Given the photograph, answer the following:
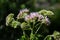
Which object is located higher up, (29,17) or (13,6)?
(13,6)

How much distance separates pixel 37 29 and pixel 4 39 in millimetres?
1778

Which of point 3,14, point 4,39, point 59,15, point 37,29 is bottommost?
point 37,29

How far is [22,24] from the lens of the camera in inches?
103

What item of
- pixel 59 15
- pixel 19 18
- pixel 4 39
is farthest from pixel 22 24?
pixel 59 15

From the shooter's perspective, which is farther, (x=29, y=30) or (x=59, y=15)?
(x=59, y=15)

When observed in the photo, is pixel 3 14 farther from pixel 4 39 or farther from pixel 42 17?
pixel 42 17

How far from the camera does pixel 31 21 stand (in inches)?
99.7

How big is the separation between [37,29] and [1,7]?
1962 mm

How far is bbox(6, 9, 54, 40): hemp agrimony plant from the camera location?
2.54 meters

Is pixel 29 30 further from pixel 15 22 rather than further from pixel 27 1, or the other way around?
pixel 27 1

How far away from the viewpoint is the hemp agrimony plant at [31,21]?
2.54m

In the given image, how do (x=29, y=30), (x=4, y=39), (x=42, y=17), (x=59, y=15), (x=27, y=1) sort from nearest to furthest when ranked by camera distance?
1. (x=42, y=17)
2. (x=29, y=30)
3. (x=4, y=39)
4. (x=27, y=1)
5. (x=59, y=15)

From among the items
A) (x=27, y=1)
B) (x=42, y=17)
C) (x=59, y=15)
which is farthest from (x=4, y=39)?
(x=59, y=15)

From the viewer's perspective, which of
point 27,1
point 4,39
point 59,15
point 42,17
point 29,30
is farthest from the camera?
point 59,15
